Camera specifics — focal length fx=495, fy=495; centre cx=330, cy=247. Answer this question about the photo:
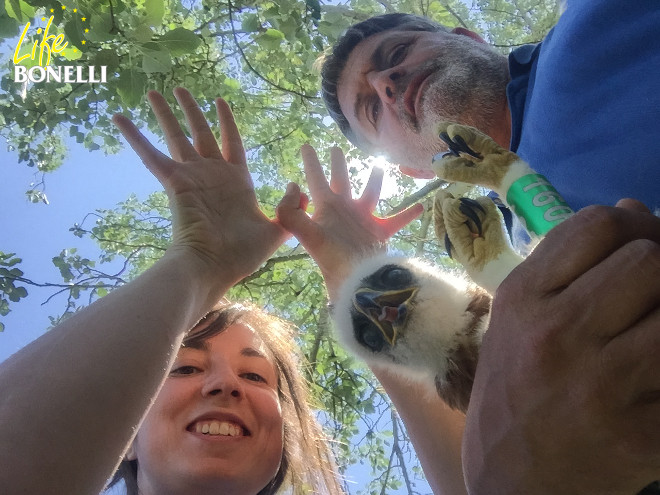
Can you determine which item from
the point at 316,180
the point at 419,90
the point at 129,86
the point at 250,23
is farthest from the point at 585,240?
the point at 250,23

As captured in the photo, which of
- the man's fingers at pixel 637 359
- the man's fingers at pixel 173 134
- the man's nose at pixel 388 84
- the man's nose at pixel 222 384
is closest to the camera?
the man's fingers at pixel 637 359

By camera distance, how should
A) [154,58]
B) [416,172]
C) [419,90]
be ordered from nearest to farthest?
[154,58] → [419,90] → [416,172]

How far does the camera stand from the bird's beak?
123 cm

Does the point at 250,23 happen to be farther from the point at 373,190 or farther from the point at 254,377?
the point at 254,377

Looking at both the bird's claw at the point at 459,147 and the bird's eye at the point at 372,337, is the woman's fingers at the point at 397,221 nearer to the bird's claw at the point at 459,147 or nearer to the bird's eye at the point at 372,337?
the bird's eye at the point at 372,337

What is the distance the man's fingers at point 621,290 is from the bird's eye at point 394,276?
2.20 feet

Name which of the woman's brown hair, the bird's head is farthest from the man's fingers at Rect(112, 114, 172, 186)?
the woman's brown hair

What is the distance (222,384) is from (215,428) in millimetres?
154

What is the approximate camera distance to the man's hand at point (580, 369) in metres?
0.62

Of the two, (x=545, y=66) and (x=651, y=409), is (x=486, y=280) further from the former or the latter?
(x=545, y=66)

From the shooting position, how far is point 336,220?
1771mm

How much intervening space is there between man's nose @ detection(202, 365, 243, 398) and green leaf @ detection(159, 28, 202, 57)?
1.23 meters

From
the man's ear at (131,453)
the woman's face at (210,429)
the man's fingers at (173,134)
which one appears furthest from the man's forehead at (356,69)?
the man's ear at (131,453)

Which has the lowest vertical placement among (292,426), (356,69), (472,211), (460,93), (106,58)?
(472,211)
